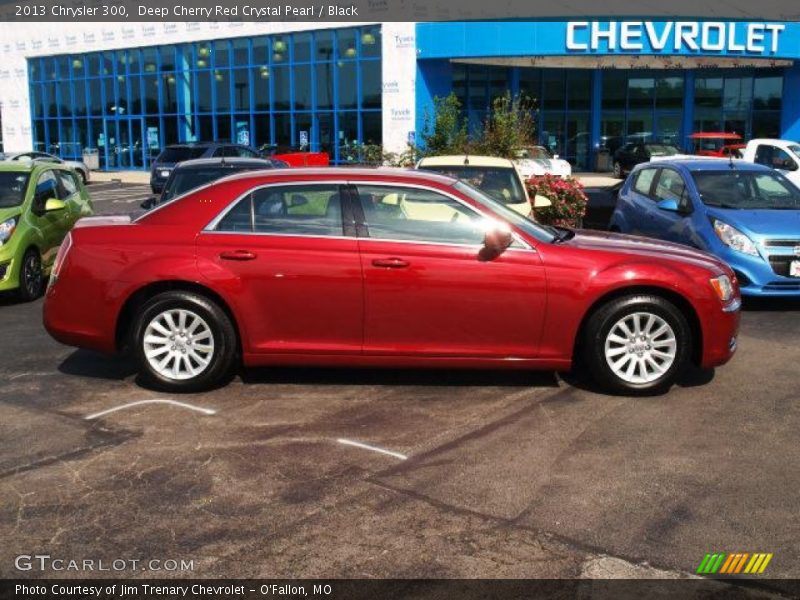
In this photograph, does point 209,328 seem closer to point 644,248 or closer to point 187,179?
point 644,248

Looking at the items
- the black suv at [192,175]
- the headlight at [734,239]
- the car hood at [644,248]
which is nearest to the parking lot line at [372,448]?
the car hood at [644,248]

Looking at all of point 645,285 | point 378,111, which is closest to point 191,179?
point 645,285

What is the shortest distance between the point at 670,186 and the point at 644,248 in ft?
14.9

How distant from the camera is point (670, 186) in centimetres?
1027

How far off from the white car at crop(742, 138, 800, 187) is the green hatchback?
14.0 meters

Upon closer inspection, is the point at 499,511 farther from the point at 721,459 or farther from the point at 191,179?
the point at 191,179

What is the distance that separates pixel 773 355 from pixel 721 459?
2.74m

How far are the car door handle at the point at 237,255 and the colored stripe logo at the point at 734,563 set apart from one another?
138 inches

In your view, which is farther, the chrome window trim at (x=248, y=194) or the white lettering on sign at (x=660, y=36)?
the white lettering on sign at (x=660, y=36)

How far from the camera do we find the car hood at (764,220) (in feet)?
28.4

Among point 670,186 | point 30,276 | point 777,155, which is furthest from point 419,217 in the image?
point 777,155

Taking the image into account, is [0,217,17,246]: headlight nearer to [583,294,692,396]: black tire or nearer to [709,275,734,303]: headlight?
[583,294,692,396]: black tire

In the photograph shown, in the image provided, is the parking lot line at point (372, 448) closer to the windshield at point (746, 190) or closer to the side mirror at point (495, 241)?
the side mirror at point (495, 241)

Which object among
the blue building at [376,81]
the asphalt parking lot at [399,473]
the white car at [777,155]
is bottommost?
the asphalt parking lot at [399,473]
